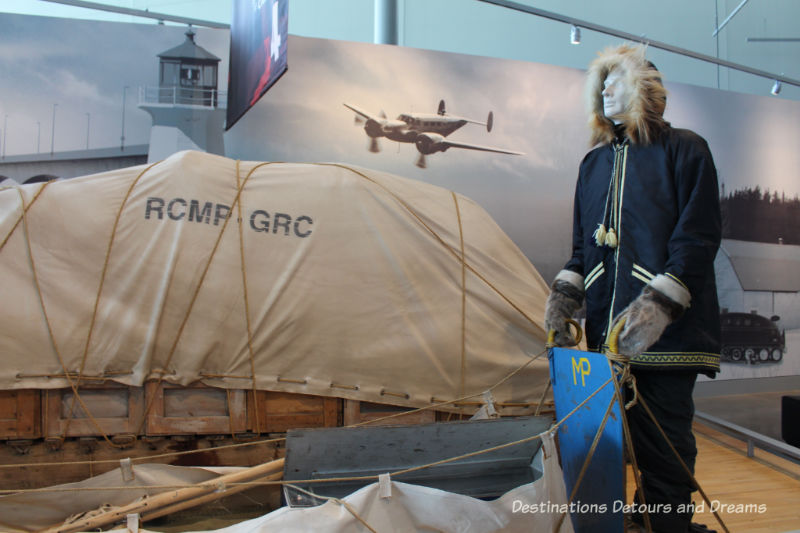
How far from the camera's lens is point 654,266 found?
1938 mm

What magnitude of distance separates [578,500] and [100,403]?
1.96 meters

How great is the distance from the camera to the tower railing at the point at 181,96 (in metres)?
4.02

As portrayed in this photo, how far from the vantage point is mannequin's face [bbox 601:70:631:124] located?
211 cm

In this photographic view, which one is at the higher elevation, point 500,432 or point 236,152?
point 236,152

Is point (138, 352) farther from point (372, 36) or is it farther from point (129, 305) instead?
point (372, 36)

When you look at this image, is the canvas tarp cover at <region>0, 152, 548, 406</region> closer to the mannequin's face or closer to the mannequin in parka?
the mannequin in parka

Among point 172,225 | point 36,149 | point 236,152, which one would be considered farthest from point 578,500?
point 36,149

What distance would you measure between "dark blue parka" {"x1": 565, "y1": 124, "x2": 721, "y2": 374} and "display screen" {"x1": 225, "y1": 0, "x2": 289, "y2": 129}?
169 cm

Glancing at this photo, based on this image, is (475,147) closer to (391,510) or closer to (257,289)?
(257,289)

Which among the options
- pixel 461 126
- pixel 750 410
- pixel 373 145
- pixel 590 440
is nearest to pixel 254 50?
pixel 373 145

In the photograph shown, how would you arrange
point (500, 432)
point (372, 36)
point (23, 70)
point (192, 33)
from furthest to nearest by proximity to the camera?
1. point (372, 36)
2. point (192, 33)
3. point (23, 70)
4. point (500, 432)

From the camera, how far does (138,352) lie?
220 centimetres

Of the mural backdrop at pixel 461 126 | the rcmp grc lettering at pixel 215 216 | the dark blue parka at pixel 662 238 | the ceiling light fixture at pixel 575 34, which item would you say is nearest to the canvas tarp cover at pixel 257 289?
the rcmp grc lettering at pixel 215 216

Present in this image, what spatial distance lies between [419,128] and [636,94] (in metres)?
2.51
